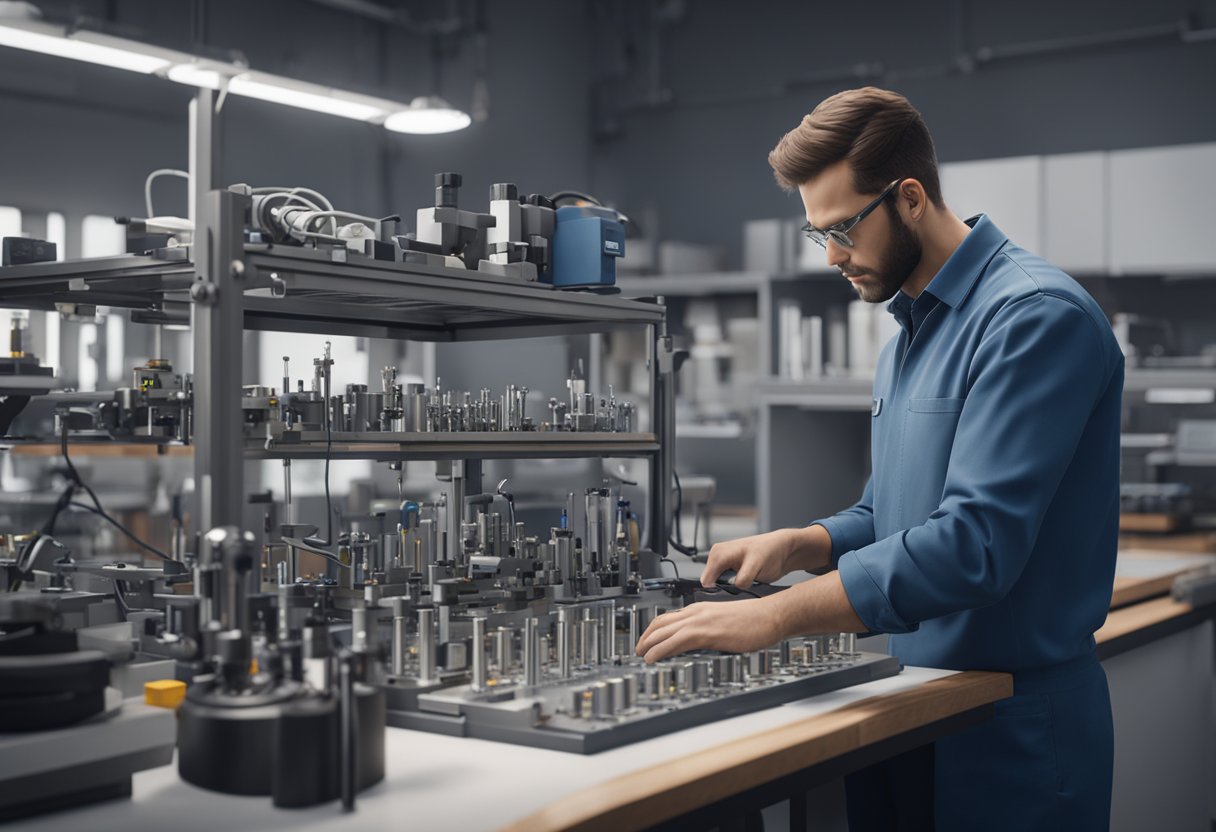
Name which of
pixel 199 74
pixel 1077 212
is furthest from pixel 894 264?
pixel 1077 212

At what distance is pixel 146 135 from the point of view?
5879 mm

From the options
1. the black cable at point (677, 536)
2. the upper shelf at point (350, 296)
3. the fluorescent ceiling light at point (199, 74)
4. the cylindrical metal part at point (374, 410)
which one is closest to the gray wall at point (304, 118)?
the fluorescent ceiling light at point (199, 74)

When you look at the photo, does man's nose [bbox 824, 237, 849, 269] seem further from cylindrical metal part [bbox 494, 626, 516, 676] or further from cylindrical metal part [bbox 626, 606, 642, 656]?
cylindrical metal part [bbox 494, 626, 516, 676]

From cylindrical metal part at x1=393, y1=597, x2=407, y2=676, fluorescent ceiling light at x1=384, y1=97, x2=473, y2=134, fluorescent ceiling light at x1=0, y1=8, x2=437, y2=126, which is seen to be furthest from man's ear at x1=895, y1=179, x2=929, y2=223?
fluorescent ceiling light at x1=384, y1=97, x2=473, y2=134

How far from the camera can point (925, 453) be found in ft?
5.45

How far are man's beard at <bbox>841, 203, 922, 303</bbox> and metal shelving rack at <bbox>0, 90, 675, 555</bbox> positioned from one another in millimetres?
568

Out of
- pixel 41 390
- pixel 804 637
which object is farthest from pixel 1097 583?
pixel 41 390

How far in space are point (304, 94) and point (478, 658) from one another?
6.85 ft

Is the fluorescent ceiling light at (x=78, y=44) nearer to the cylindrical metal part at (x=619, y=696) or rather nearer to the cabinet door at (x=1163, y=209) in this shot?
the cylindrical metal part at (x=619, y=696)

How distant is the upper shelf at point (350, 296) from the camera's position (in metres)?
1.60

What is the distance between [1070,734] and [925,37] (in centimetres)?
543

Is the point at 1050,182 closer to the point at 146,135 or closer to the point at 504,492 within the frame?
the point at 504,492

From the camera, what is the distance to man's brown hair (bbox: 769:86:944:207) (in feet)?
5.34

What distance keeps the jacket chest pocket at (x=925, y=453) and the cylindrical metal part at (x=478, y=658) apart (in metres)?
0.63
